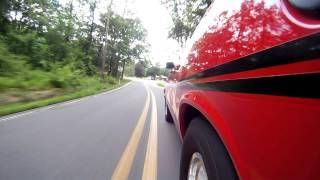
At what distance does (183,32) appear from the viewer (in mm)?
33125

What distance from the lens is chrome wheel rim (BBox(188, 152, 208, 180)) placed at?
91.2 inches

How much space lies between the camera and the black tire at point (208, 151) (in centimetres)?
186

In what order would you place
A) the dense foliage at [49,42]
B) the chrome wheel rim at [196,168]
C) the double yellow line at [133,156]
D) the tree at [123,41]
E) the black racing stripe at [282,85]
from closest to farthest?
the black racing stripe at [282,85]
the chrome wheel rim at [196,168]
the double yellow line at [133,156]
the dense foliage at [49,42]
the tree at [123,41]

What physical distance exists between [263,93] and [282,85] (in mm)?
157

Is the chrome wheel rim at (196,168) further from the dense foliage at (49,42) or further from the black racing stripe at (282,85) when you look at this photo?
the dense foliage at (49,42)

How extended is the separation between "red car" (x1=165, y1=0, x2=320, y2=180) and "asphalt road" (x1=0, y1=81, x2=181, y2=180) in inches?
73.3

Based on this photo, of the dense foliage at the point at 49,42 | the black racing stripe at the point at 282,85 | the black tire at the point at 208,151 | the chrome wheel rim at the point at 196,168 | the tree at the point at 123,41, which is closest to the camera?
the black racing stripe at the point at 282,85

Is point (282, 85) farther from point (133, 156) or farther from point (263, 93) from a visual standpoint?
point (133, 156)

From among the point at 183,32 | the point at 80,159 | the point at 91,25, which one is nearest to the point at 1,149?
the point at 80,159

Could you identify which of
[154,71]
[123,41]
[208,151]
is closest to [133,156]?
[208,151]

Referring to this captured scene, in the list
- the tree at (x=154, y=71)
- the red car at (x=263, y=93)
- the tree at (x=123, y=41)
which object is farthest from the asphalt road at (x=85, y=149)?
the tree at (x=154, y=71)

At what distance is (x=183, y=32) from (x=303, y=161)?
107 ft

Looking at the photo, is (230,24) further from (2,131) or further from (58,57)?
(58,57)

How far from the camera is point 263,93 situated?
1.42 metres
